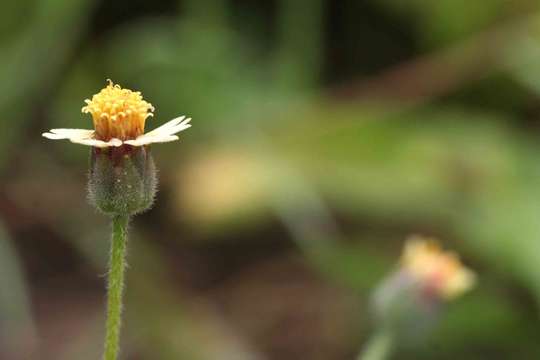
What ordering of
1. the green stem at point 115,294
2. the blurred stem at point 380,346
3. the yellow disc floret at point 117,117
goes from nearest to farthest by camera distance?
the green stem at point 115,294, the yellow disc floret at point 117,117, the blurred stem at point 380,346

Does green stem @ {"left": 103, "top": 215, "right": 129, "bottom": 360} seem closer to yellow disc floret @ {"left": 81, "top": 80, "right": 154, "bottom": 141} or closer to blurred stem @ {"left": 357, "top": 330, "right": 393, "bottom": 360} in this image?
yellow disc floret @ {"left": 81, "top": 80, "right": 154, "bottom": 141}

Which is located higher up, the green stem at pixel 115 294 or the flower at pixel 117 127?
the flower at pixel 117 127

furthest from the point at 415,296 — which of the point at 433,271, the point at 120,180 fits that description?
the point at 120,180

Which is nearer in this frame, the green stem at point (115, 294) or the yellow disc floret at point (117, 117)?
the green stem at point (115, 294)

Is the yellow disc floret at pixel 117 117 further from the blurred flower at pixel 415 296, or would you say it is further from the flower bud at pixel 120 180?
the blurred flower at pixel 415 296

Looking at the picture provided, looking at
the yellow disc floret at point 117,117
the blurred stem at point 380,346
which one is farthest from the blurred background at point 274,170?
the yellow disc floret at point 117,117

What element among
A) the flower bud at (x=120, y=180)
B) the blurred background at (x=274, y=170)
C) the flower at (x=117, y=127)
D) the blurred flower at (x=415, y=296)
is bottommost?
the flower bud at (x=120, y=180)

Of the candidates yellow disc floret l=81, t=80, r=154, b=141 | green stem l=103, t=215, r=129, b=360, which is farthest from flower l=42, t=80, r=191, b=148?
green stem l=103, t=215, r=129, b=360
